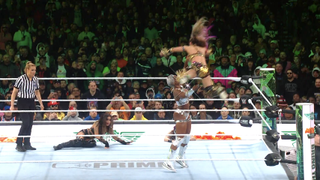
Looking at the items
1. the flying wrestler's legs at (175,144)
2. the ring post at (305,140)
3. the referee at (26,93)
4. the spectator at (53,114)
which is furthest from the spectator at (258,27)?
the ring post at (305,140)

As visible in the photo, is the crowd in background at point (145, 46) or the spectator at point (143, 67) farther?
the spectator at point (143, 67)

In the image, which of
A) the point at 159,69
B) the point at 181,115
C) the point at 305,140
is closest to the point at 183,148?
the point at 181,115

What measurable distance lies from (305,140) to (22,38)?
6.71 metres

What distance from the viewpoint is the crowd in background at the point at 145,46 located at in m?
7.54

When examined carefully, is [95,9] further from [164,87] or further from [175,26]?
[164,87]

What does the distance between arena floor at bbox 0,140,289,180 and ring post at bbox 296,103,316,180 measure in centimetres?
74

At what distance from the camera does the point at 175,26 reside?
9.27 metres

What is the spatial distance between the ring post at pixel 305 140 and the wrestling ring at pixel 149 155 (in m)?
0.01

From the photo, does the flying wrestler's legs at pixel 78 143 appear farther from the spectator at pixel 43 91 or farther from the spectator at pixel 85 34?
the spectator at pixel 85 34

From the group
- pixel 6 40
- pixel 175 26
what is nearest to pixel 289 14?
pixel 175 26

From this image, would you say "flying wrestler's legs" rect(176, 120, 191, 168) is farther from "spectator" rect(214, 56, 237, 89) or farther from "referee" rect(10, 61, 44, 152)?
"spectator" rect(214, 56, 237, 89)

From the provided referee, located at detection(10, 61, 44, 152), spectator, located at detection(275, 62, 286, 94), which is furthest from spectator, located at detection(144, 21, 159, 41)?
referee, located at detection(10, 61, 44, 152)

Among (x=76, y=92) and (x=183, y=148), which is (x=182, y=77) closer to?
(x=183, y=148)

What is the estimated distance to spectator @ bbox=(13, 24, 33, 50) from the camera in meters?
8.90
